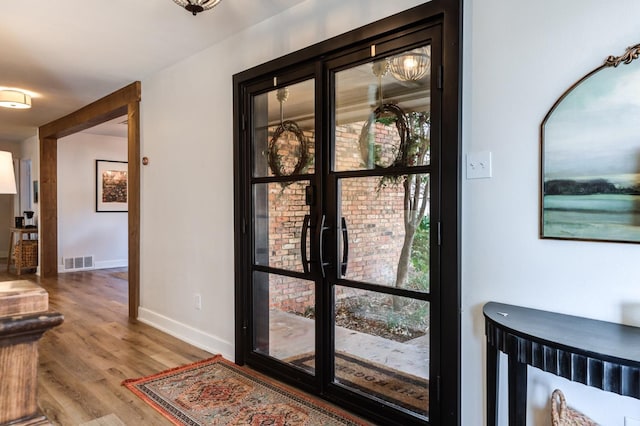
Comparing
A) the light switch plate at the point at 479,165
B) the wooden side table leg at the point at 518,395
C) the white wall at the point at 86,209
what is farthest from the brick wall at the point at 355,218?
the white wall at the point at 86,209

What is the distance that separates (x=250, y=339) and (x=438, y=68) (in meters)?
2.25

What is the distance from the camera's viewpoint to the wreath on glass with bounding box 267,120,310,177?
107 inches

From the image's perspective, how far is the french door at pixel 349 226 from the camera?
2.11 m

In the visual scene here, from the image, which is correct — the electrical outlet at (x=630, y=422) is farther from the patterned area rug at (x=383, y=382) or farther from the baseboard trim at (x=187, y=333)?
the baseboard trim at (x=187, y=333)

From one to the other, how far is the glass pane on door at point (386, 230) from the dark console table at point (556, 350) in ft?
1.53

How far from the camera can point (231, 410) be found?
241 cm

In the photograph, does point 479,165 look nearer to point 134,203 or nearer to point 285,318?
point 285,318

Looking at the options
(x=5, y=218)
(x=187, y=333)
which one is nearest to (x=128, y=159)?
(x=187, y=333)

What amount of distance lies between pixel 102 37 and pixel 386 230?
270cm

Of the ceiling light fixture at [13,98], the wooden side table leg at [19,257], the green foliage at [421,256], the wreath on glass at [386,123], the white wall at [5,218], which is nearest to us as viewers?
the green foliage at [421,256]

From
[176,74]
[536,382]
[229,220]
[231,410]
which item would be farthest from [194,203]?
[536,382]

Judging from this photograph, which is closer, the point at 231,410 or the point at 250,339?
the point at 231,410

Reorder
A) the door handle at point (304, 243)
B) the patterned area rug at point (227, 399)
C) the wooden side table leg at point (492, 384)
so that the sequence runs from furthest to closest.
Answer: the door handle at point (304, 243) < the patterned area rug at point (227, 399) < the wooden side table leg at point (492, 384)

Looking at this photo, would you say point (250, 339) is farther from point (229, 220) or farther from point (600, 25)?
point (600, 25)
